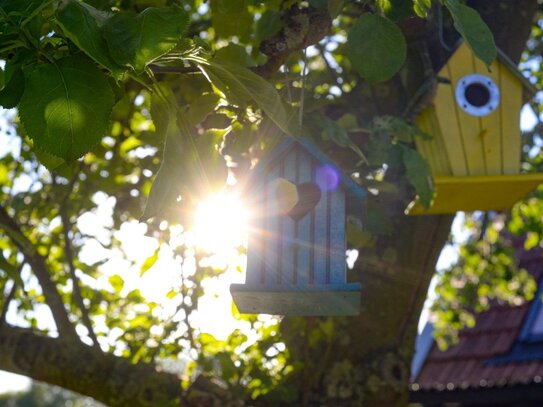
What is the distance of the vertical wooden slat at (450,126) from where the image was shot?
11.6 feet

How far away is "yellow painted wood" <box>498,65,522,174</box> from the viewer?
3672 mm

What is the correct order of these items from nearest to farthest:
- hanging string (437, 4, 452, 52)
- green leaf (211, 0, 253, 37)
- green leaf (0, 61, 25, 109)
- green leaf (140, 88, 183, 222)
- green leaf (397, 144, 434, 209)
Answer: green leaf (0, 61, 25, 109)
green leaf (140, 88, 183, 222)
green leaf (211, 0, 253, 37)
green leaf (397, 144, 434, 209)
hanging string (437, 4, 452, 52)

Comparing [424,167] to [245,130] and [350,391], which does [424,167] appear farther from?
[350,391]

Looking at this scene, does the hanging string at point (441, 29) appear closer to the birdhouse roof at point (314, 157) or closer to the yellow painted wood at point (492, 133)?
the yellow painted wood at point (492, 133)

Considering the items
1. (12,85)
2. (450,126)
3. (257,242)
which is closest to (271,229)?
(257,242)

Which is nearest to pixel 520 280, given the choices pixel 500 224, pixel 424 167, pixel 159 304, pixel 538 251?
pixel 500 224

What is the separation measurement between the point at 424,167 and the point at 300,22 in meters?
0.57

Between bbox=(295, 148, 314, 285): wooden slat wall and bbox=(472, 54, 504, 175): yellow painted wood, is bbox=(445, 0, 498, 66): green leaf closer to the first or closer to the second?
bbox=(295, 148, 314, 285): wooden slat wall

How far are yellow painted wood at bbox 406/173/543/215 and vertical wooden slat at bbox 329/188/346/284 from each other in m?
0.92

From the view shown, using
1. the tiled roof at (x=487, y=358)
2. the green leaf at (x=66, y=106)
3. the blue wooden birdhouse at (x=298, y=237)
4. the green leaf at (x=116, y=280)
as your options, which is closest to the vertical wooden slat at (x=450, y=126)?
the blue wooden birdhouse at (x=298, y=237)

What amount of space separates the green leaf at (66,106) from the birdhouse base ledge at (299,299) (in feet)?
2.89

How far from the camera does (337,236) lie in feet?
7.97

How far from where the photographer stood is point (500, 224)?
6.88m

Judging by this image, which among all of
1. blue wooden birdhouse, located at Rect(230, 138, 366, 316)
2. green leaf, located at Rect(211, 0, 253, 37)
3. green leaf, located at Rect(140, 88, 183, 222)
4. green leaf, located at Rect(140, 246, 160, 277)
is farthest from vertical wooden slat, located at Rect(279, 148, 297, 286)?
green leaf, located at Rect(140, 246, 160, 277)
